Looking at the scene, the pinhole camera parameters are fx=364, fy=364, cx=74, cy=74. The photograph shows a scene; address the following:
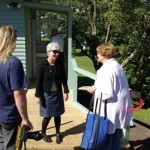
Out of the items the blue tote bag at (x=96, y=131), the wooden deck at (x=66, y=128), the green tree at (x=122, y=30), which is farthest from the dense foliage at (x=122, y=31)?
the blue tote bag at (x=96, y=131)

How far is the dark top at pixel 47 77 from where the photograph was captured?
559 cm

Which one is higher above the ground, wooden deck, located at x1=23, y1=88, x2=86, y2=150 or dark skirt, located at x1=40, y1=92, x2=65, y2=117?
dark skirt, located at x1=40, y1=92, x2=65, y2=117

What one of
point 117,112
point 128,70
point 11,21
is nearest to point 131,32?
point 128,70

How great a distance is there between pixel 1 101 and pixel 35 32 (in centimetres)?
878

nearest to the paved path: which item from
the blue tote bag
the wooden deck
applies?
the wooden deck

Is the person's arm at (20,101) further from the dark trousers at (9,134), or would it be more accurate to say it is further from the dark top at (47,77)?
the dark top at (47,77)

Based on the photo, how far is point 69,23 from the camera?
10.3 m

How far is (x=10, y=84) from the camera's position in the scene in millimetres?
3775

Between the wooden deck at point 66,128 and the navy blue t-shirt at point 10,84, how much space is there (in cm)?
204

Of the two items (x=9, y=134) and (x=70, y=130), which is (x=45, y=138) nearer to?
(x=70, y=130)

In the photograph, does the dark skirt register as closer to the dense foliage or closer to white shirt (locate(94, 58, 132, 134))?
white shirt (locate(94, 58, 132, 134))

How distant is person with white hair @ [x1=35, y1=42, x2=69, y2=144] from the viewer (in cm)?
555

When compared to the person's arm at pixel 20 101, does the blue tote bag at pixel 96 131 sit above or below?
below

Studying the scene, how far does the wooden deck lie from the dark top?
0.86m
